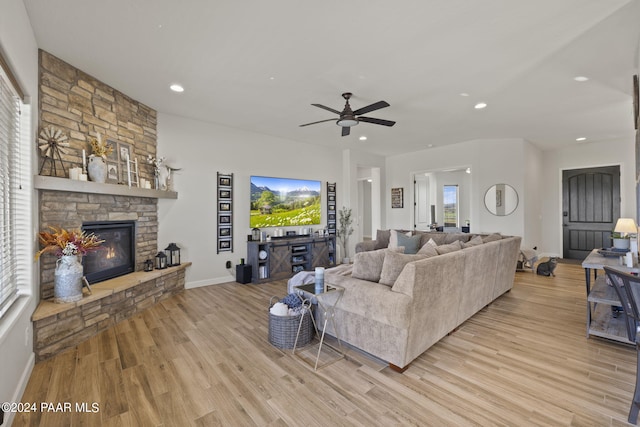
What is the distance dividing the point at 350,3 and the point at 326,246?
15.9ft

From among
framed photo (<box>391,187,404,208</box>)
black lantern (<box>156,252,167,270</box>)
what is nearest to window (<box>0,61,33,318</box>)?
black lantern (<box>156,252,167,270</box>)

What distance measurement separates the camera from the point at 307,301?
2.98m

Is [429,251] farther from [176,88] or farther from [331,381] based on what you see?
[176,88]

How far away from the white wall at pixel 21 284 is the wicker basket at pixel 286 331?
1.79 m

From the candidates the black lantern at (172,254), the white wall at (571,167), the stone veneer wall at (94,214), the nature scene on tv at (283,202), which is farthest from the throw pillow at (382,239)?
the white wall at (571,167)

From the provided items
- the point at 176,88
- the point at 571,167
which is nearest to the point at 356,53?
the point at 176,88

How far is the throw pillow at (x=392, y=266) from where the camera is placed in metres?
2.52

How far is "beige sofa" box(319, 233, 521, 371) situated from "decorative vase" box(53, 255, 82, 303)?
95.5 inches

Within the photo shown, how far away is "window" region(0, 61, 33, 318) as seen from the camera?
2078 millimetres

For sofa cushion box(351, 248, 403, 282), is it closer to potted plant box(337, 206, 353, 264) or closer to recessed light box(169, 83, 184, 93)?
recessed light box(169, 83, 184, 93)

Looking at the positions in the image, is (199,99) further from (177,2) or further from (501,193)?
(501,193)

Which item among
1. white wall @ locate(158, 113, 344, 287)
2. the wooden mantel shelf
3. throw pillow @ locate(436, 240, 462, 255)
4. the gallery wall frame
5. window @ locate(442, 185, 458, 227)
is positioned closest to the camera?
the wooden mantel shelf

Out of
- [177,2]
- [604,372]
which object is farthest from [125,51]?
[604,372]

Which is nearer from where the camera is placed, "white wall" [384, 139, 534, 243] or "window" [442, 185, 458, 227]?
"white wall" [384, 139, 534, 243]
